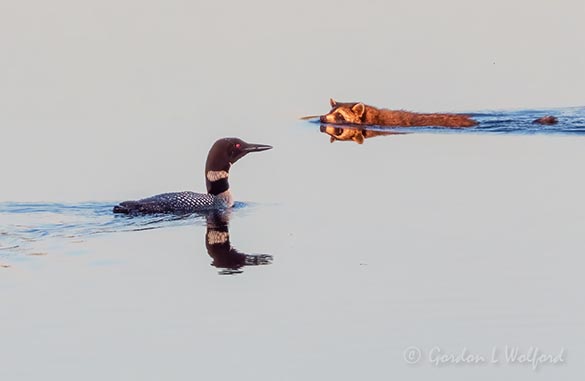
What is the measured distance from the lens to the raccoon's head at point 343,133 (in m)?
19.0

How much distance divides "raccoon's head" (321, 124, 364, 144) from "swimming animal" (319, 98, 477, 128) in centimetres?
20

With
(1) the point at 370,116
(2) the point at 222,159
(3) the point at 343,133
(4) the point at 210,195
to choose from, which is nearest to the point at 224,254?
(4) the point at 210,195

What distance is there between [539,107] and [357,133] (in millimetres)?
2820

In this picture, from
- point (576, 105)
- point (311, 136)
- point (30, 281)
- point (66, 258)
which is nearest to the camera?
point (30, 281)

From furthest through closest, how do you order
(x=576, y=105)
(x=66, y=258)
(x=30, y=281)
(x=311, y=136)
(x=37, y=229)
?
(x=576, y=105) < (x=311, y=136) < (x=37, y=229) < (x=66, y=258) < (x=30, y=281)

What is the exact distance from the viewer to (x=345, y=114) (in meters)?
20.5

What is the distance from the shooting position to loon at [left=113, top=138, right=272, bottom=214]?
45.5 feet

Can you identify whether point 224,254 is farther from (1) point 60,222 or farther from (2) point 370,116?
(2) point 370,116

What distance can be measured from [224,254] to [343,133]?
7826 millimetres

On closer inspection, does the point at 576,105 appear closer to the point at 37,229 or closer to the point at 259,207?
the point at 259,207

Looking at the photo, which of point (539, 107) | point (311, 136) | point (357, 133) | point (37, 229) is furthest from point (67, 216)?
point (539, 107)

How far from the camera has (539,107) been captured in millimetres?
20578

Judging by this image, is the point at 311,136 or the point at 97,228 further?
the point at 311,136

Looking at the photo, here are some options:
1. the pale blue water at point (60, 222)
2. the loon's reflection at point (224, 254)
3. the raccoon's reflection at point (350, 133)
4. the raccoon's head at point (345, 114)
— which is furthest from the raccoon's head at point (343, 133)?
the loon's reflection at point (224, 254)
